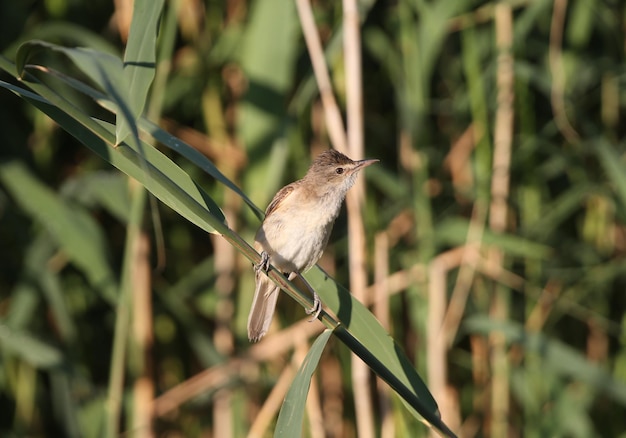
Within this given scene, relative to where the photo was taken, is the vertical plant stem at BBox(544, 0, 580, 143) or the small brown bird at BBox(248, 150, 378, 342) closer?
the small brown bird at BBox(248, 150, 378, 342)

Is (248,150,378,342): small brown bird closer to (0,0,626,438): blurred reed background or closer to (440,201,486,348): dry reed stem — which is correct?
(0,0,626,438): blurred reed background

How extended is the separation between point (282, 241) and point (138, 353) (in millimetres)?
942

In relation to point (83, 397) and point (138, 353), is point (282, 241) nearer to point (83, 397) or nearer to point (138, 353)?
point (138, 353)

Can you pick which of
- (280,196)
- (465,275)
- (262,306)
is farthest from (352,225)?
(465,275)

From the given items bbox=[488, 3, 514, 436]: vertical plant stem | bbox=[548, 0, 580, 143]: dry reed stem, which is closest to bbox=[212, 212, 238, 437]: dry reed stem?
bbox=[488, 3, 514, 436]: vertical plant stem

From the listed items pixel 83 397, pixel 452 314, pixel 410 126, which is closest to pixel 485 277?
pixel 452 314

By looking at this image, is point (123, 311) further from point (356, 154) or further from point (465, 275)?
point (465, 275)

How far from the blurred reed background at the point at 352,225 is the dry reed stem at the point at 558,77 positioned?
0.01 metres

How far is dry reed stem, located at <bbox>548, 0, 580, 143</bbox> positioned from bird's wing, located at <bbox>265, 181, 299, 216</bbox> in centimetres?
110

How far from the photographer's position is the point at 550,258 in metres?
3.54

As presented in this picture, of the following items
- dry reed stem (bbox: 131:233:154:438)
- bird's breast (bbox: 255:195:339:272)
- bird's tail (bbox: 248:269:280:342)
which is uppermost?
bird's breast (bbox: 255:195:339:272)

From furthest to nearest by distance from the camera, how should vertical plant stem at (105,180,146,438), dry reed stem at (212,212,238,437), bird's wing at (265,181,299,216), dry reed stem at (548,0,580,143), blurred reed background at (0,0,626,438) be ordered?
dry reed stem at (212,212,238,437), dry reed stem at (548,0,580,143), blurred reed background at (0,0,626,438), bird's wing at (265,181,299,216), vertical plant stem at (105,180,146,438)

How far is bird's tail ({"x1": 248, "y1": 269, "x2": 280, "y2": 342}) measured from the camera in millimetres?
2744

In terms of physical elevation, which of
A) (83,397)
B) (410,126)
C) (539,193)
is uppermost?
(410,126)
